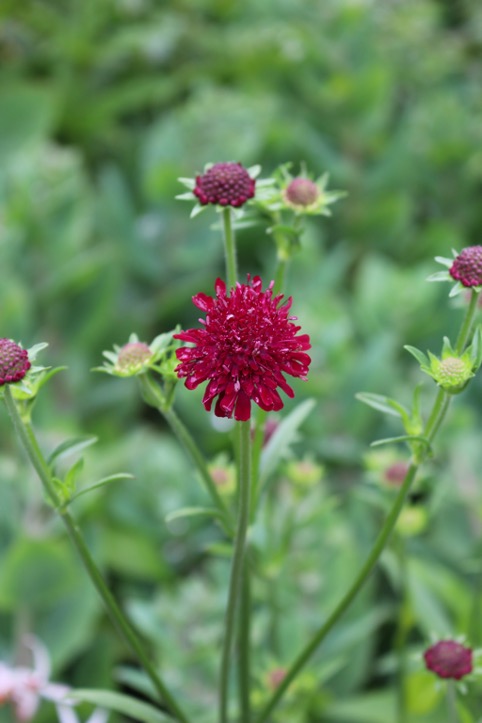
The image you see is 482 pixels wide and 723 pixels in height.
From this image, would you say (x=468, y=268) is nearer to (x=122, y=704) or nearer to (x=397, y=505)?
(x=397, y=505)

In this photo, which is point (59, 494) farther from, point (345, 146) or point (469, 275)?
point (345, 146)

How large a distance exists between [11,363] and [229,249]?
0.20 metres

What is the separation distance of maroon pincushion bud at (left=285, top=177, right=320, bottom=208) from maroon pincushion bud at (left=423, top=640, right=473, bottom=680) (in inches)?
16.0

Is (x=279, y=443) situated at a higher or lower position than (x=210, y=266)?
lower

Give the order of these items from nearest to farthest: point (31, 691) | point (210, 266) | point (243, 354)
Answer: point (243, 354) < point (31, 691) < point (210, 266)

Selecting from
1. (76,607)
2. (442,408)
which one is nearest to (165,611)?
(76,607)

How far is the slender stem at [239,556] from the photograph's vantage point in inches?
24.7

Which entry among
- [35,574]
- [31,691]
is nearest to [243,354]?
[31,691]

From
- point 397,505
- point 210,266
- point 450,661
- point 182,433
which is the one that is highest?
point 210,266

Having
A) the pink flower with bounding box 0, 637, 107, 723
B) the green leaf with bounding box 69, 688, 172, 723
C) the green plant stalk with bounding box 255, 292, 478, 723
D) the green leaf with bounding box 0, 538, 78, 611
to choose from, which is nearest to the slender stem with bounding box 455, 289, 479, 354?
the green plant stalk with bounding box 255, 292, 478, 723

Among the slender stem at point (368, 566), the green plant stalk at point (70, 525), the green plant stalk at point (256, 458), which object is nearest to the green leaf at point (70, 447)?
the green plant stalk at point (70, 525)

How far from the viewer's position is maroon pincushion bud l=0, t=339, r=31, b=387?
24.0 inches

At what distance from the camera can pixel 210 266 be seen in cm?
210

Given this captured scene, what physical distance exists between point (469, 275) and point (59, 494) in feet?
1.13
